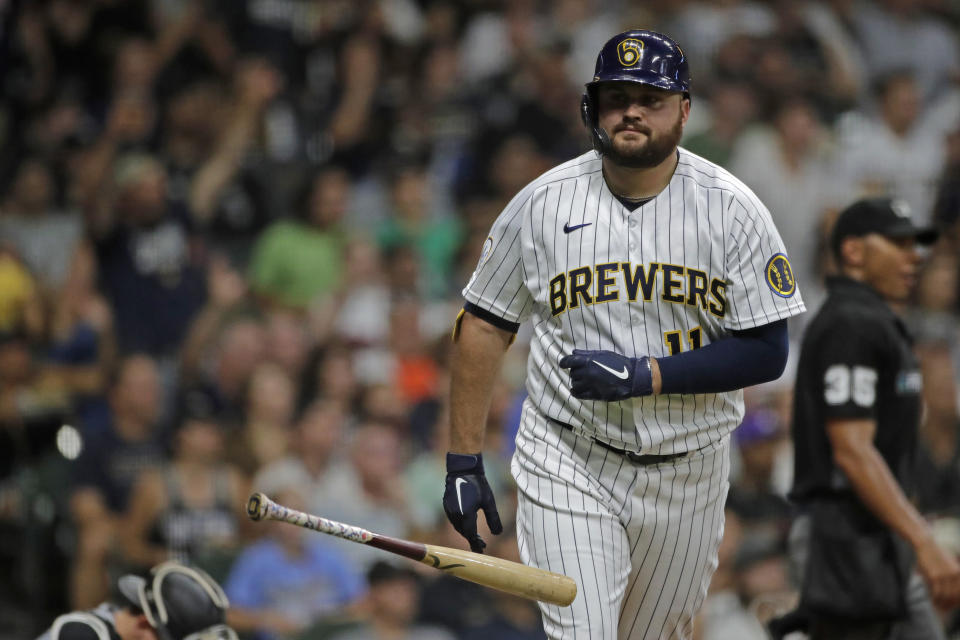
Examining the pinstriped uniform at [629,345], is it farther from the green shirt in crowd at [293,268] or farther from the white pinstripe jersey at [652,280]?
the green shirt in crowd at [293,268]

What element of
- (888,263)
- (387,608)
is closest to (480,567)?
(888,263)

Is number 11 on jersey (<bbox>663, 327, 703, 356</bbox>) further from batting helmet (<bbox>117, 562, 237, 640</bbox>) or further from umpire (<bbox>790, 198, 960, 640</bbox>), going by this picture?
batting helmet (<bbox>117, 562, 237, 640</bbox>)

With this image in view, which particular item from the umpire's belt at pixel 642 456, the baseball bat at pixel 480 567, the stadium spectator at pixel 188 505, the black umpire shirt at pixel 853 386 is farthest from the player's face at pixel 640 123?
the stadium spectator at pixel 188 505

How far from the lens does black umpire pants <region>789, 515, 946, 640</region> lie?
4766 millimetres

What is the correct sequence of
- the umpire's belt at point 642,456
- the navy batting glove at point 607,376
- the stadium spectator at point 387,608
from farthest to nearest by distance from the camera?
the stadium spectator at point 387,608 → the umpire's belt at point 642,456 → the navy batting glove at point 607,376

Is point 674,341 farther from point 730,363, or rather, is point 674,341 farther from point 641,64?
point 641,64

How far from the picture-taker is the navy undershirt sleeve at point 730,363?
3527mm

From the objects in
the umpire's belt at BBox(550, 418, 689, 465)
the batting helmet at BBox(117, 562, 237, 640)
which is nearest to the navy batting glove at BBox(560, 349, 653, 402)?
the umpire's belt at BBox(550, 418, 689, 465)

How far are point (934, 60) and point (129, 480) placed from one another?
22.0ft

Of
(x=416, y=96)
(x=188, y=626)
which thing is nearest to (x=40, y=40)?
(x=416, y=96)

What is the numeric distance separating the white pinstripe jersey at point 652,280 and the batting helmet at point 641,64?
218mm

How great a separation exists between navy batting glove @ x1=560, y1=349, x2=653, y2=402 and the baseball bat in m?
0.48

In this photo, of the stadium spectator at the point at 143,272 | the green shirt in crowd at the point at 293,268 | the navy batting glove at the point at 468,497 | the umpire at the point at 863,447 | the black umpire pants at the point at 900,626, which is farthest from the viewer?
the green shirt in crowd at the point at 293,268

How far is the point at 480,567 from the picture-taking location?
358 cm
